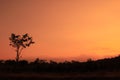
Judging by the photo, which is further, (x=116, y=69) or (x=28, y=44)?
(x=28, y=44)

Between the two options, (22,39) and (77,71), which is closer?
(77,71)

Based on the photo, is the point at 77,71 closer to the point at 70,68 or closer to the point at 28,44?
the point at 70,68

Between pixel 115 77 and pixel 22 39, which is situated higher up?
pixel 22 39

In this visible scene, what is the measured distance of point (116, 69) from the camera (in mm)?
42969

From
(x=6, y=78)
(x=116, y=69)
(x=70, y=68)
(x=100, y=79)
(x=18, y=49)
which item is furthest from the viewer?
(x=18, y=49)

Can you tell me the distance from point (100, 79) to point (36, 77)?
8.44 meters

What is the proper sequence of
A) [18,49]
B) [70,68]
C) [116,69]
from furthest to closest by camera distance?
[18,49] < [70,68] < [116,69]

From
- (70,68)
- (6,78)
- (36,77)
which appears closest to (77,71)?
(70,68)

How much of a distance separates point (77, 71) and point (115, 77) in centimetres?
1123

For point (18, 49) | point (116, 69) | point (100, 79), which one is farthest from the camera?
point (18, 49)

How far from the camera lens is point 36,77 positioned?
125 feet

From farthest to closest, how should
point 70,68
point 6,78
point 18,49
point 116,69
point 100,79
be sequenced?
point 18,49 → point 70,68 → point 116,69 → point 6,78 → point 100,79

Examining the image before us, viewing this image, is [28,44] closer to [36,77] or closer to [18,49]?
[18,49]

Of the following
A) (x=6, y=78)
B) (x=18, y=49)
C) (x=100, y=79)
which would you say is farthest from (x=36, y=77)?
(x=18, y=49)
